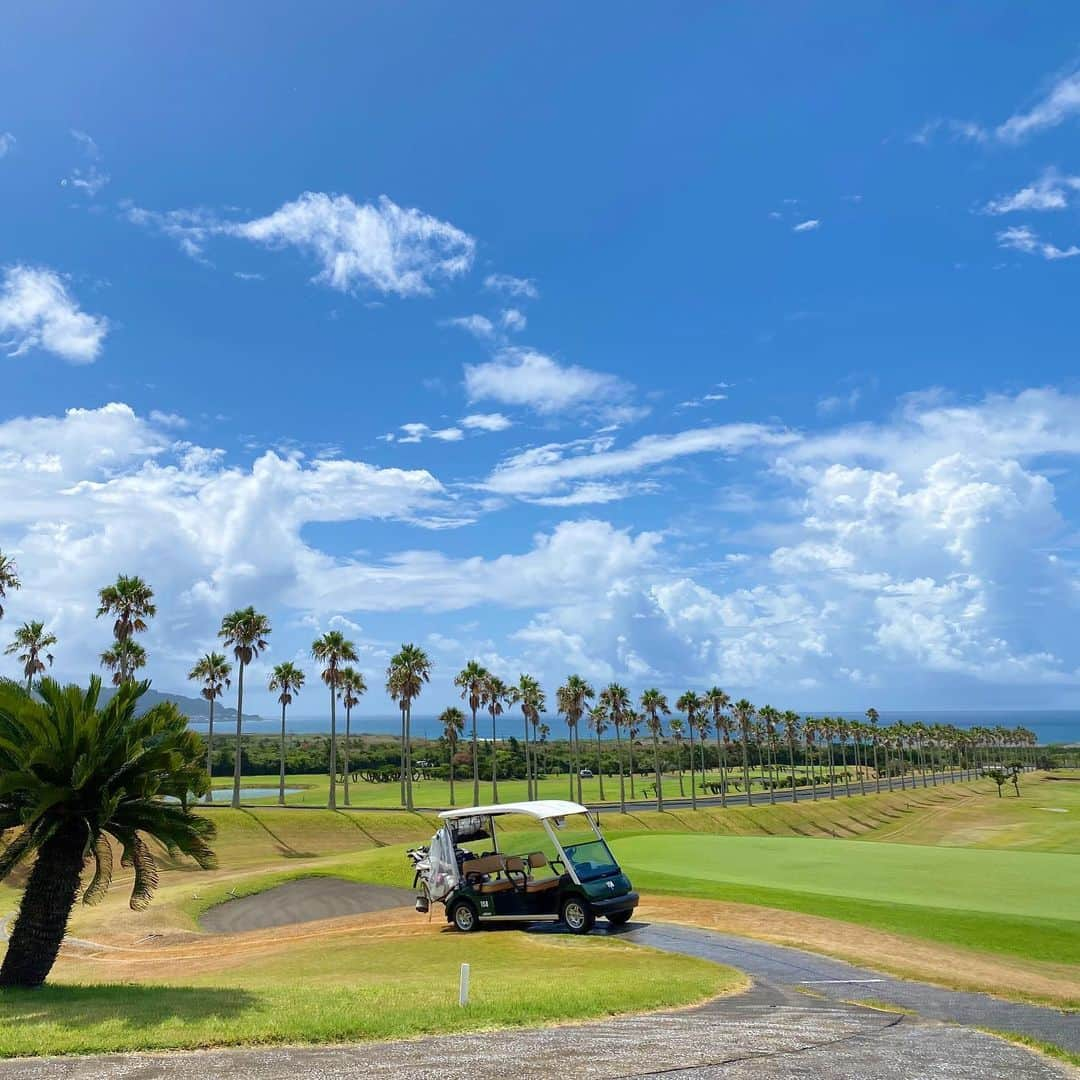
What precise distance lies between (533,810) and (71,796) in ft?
33.1

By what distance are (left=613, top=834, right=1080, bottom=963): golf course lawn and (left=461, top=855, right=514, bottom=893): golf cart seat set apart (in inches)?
365

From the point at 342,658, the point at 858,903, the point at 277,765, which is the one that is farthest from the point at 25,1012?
the point at 277,765

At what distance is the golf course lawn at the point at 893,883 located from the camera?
23.4m

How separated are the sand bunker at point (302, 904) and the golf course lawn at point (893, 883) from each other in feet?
33.4

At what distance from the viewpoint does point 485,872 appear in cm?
2178

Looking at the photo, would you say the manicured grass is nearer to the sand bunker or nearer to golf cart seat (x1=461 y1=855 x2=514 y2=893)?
golf cart seat (x1=461 y1=855 x2=514 y2=893)

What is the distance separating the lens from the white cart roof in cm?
2077

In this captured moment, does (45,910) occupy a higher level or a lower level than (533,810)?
lower

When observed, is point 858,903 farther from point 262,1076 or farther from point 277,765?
point 277,765

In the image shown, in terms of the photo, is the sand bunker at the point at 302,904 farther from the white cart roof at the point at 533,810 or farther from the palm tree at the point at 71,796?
the palm tree at the point at 71,796

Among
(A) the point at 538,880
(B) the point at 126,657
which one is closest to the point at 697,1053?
(A) the point at 538,880

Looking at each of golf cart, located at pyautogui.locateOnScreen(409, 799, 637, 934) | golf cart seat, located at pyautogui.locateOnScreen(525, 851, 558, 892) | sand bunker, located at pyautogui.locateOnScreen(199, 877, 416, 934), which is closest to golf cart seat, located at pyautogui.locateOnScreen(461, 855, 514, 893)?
golf cart, located at pyautogui.locateOnScreen(409, 799, 637, 934)

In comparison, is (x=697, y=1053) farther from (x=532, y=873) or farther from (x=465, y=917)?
(x=465, y=917)

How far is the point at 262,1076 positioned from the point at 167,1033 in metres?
2.56
